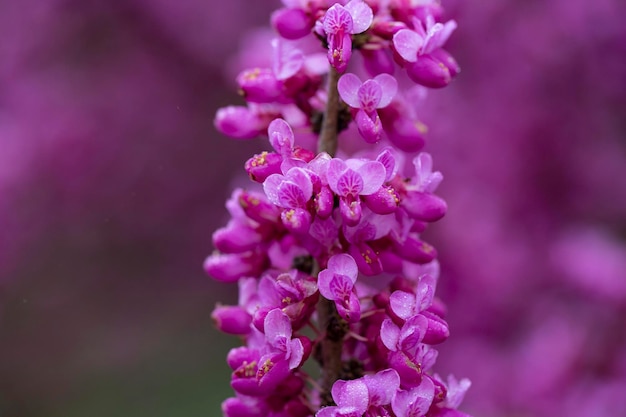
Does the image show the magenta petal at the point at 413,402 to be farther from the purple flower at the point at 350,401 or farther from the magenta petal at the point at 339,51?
the magenta petal at the point at 339,51

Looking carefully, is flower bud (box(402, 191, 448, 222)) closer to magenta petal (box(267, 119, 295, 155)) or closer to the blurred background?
magenta petal (box(267, 119, 295, 155))

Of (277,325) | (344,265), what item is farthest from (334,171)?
(277,325)

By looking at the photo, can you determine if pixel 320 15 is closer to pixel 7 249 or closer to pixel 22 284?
pixel 7 249

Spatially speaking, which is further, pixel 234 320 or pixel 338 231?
pixel 234 320

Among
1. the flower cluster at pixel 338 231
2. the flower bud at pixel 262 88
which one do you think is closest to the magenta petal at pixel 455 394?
the flower cluster at pixel 338 231

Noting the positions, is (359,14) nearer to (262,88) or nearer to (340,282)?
(262,88)

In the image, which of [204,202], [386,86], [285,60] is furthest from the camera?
[204,202]
